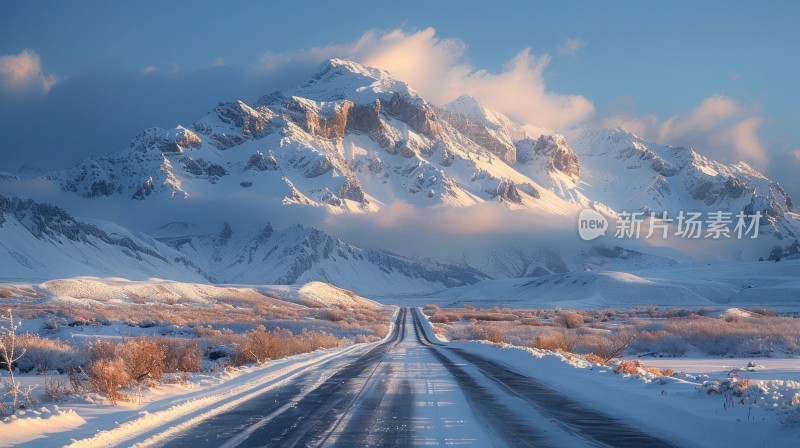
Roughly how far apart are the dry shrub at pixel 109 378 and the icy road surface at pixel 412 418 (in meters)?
2.84

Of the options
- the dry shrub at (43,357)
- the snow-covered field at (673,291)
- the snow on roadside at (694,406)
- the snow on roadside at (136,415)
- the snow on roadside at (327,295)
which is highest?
the snow-covered field at (673,291)

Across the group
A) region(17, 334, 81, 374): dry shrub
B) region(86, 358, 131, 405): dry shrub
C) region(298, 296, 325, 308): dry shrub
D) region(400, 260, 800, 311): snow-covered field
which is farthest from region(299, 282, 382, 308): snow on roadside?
region(86, 358, 131, 405): dry shrub

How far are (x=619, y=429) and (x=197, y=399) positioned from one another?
373 inches

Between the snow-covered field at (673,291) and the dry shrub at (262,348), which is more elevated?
the snow-covered field at (673,291)

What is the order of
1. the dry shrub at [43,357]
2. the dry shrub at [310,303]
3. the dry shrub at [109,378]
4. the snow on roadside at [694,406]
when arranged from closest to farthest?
the snow on roadside at [694,406]
the dry shrub at [109,378]
the dry shrub at [43,357]
the dry shrub at [310,303]

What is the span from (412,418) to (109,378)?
7.38m

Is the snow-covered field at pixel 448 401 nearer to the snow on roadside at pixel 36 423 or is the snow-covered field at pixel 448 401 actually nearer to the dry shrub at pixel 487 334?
the snow on roadside at pixel 36 423

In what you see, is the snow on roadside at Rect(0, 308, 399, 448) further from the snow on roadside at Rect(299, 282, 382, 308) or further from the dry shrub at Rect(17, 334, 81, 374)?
the snow on roadside at Rect(299, 282, 382, 308)

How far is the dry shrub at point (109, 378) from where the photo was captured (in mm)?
14137

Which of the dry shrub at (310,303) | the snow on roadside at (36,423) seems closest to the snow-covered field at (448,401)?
the snow on roadside at (36,423)

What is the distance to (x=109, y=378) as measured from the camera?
14.7 m

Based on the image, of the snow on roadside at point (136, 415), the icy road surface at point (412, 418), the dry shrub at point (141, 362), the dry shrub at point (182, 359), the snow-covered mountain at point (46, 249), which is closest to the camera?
the snow on roadside at point (136, 415)

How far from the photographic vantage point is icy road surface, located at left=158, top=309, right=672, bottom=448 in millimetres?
10625

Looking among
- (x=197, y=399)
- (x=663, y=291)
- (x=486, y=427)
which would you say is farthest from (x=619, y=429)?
(x=663, y=291)
